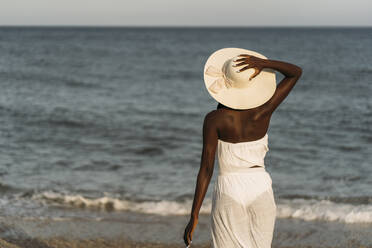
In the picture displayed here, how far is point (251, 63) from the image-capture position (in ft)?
9.18

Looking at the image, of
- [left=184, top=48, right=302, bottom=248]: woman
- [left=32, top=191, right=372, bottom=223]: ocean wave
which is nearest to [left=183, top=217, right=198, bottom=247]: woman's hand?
[left=184, top=48, right=302, bottom=248]: woman

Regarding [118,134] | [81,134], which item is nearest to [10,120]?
[81,134]

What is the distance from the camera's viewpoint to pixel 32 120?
14.5m

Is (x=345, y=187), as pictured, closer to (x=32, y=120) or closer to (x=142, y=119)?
(x=142, y=119)

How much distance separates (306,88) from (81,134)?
1240cm

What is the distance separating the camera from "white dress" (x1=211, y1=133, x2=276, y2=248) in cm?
295

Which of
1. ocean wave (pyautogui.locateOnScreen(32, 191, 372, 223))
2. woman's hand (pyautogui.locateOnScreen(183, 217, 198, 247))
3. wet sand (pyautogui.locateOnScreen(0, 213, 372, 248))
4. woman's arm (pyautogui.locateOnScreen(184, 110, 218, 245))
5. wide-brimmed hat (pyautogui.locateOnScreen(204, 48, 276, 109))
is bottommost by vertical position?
ocean wave (pyautogui.locateOnScreen(32, 191, 372, 223))

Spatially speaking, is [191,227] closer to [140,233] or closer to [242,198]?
[242,198]

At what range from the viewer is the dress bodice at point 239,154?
293 centimetres

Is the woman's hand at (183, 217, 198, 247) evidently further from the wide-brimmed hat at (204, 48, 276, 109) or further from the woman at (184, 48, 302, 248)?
the wide-brimmed hat at (204, 48, 276, 109)

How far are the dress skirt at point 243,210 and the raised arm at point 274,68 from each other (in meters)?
0.42

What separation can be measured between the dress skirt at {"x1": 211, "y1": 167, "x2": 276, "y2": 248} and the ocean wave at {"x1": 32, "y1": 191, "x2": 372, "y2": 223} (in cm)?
391

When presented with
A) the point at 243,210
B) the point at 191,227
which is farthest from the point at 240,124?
the point at 191,227

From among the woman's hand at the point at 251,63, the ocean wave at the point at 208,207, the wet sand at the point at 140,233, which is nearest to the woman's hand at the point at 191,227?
the woman's hand at the point at 251,63
